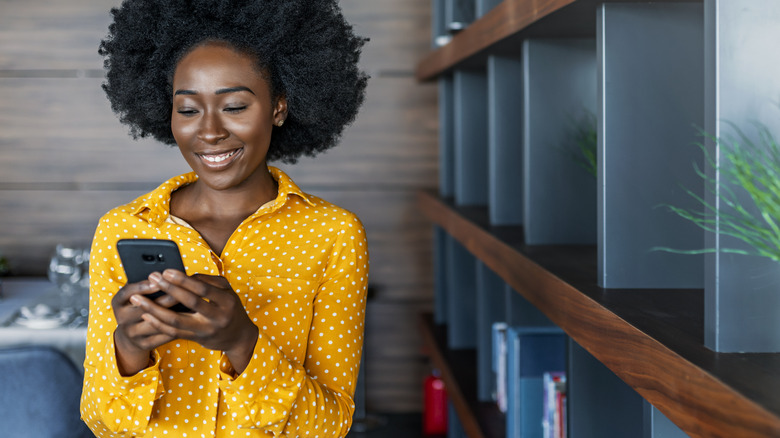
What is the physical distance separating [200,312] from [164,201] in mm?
400

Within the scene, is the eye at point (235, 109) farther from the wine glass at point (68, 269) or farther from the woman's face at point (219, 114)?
the wine glass at point (68, 269)

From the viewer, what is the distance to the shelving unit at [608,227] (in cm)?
80

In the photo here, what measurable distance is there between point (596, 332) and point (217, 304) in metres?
0.49

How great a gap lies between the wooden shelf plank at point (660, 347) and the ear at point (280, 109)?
1.62 ft

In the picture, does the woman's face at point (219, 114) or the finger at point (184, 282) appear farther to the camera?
the woman's face at point (219, 114)

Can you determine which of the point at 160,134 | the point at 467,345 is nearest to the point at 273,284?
the point at 160,134

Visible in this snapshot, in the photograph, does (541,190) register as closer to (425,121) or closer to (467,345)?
(467,345)

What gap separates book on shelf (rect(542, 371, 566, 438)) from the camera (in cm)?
150

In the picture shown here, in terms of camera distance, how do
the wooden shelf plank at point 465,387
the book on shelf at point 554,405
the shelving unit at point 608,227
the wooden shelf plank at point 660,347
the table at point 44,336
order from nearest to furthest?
the wooden shelf plank at point 660,347
the shelving unit at point 608,227
the book on shelf at point 554,405
the wooden shelf plank at point 465,387
the table at point 44,336

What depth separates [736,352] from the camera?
0.80m

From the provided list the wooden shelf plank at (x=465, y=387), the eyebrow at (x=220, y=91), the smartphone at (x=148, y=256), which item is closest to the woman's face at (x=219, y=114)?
the eyebrow at (x=220, y=91)

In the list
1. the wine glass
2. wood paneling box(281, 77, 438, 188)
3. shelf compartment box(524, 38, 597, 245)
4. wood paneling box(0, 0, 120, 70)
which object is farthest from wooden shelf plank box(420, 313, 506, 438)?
wood paneling box(0, 0, 120, 70)

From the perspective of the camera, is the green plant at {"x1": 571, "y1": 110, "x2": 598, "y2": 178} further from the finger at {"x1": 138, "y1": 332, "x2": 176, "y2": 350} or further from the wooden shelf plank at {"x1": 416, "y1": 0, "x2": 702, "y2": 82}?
the finger at {"x1": 138, "y1": 332, "x2": 176, "y2": 350}

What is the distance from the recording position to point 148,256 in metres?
0.93
